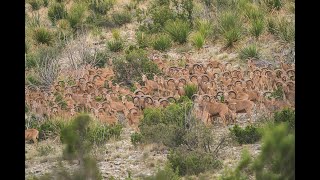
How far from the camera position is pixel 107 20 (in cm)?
1928

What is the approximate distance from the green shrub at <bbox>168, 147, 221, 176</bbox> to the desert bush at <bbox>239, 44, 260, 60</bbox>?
19.9 feet

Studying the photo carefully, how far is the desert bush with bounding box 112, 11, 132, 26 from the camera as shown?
62.1 feet

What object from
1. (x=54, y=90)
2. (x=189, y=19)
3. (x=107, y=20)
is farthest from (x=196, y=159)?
(x=107, y=20)

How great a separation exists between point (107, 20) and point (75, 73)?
557cm

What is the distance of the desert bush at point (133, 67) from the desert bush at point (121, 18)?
494cm

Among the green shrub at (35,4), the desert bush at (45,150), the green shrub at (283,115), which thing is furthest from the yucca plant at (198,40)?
the green shrub at (35,4)

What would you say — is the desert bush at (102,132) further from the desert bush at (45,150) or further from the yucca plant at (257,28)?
the yucca plant at (257,28)

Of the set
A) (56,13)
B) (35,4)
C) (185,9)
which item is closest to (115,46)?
→ (185,9)

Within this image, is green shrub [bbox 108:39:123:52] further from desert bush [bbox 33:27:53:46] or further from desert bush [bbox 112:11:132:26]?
desert bush [bbox 112:11:132:26]

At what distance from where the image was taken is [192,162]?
309 inches

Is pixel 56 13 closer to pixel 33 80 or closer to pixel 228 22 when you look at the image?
pixel 33 80

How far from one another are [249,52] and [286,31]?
1.49 meters
